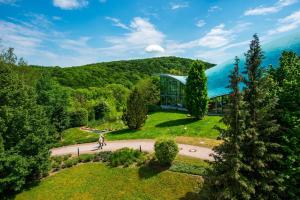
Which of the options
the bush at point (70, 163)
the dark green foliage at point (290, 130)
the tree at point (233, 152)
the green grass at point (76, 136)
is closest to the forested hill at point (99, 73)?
the green grass at point (76, 136)

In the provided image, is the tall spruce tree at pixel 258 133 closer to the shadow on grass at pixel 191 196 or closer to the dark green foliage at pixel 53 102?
the shadow on grass at pixel 191 196

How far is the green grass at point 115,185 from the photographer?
1714 centimetres

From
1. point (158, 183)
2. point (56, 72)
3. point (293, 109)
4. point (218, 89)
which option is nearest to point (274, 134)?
point (293, 109)

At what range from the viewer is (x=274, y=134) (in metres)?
12.1

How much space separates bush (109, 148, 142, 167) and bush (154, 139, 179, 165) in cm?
272

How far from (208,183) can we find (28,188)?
15.7 metres

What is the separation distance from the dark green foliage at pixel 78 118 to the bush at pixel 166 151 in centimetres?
2376

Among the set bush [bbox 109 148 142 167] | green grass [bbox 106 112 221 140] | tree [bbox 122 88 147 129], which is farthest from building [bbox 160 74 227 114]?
bush [bbox 109 148 142 167]

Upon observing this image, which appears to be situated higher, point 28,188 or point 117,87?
point 117,87

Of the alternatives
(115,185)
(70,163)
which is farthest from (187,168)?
(70,163)

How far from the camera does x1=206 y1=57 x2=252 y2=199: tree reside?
1070cm

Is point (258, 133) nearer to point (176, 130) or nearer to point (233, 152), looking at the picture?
point (233, 152)

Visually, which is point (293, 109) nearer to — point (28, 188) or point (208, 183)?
point (208, 183)

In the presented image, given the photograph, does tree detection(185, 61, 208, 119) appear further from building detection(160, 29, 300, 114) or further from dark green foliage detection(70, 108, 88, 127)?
dark green foliage detection(70, 108, 88, 127)
